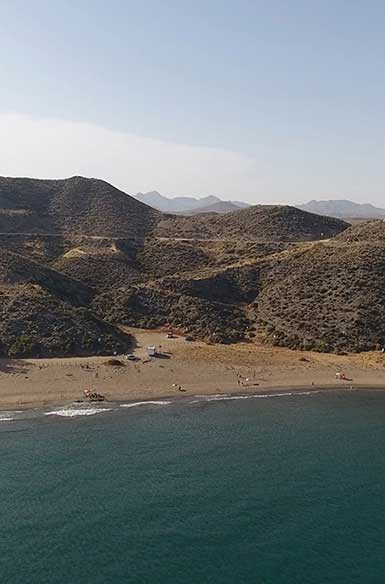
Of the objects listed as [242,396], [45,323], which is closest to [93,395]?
[242,396]

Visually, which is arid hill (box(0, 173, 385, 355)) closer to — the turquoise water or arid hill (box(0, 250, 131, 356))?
arid hill (box(0, 250, 131, 356))

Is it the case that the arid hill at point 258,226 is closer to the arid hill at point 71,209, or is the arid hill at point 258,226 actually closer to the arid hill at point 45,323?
the arid hill at point 71,209

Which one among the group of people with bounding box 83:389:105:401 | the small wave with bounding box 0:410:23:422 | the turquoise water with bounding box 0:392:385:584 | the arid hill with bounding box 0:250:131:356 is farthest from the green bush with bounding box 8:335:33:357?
the turquoise water with bounding box 0:392:385:584

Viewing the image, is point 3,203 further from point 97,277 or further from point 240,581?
point 240,581

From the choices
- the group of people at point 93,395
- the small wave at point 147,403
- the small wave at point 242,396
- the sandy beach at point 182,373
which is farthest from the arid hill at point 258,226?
the group of people at point 93,395

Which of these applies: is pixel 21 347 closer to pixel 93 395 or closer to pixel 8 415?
pixel 93 395
